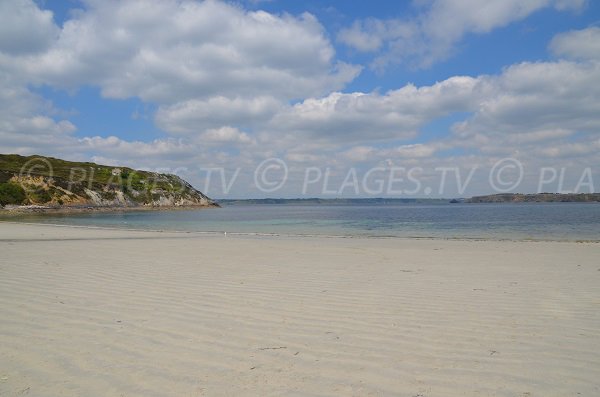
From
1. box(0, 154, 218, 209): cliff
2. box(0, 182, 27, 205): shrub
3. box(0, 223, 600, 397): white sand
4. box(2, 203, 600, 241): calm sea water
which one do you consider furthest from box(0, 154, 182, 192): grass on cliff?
box(0, 223, 600, 397): white sand

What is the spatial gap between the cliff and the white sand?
295 ft

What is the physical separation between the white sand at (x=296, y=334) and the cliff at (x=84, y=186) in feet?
295

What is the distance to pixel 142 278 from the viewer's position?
953cm

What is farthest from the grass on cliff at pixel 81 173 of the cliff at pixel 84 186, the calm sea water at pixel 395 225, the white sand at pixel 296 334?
the white sand at pixel 296 334

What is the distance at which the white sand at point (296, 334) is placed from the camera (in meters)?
3.96

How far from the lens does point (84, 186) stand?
103812 millimetres

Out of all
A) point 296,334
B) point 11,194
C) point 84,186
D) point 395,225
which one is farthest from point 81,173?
point 296,334

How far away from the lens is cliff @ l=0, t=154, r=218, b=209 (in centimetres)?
8888

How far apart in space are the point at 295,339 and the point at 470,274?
→ 707 centimetres

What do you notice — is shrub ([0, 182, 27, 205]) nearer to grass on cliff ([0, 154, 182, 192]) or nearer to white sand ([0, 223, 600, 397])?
grass on cliff ([0, 154, 182, 192])

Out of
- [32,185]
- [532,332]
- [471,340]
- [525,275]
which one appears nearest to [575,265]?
[525,275]

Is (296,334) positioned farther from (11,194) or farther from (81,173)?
(81,173)

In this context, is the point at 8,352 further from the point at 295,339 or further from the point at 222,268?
the point at 222,268

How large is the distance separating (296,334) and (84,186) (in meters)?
112
